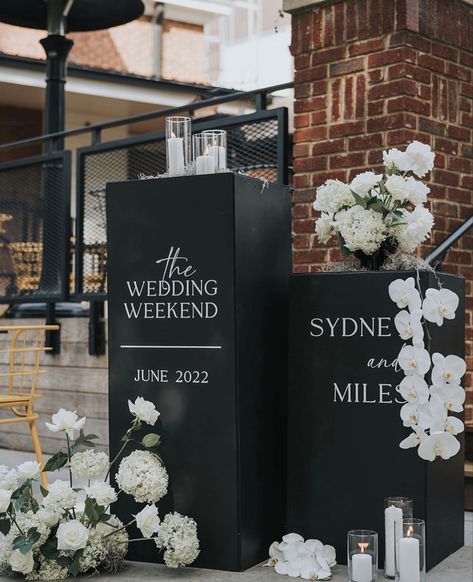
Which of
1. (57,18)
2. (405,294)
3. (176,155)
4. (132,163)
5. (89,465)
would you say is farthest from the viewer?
(57,18)

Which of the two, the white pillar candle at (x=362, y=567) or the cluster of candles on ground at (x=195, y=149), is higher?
the cluster of candles on ground at (x=195, y=149)

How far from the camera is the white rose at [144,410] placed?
3668 mm

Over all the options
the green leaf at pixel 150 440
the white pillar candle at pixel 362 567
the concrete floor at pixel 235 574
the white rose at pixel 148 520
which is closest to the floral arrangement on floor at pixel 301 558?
the concrete floor at pixel 235 574

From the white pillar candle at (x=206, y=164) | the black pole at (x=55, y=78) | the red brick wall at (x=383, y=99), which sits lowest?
the white pillar candle at (x=206, y=164)

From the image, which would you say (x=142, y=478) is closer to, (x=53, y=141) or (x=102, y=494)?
(x=102, y=494)

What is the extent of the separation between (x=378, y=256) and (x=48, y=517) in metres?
1.53

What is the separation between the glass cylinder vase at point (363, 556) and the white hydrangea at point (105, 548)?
0.86m

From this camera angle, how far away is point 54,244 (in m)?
7.14

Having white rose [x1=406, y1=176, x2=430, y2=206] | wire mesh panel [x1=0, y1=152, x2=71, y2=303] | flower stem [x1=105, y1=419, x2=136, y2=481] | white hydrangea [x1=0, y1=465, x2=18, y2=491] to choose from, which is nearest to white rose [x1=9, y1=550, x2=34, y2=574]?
white hydrangea [x1=0, y1=465, x2=18, y2=491]

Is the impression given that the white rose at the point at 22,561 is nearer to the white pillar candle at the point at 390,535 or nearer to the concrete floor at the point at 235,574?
the concrete floor at the point at 235,574

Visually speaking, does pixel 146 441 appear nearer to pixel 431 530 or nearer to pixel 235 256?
pixel 235 256

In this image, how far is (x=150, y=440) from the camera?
366 cm

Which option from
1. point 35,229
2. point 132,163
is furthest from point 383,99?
point 35,229

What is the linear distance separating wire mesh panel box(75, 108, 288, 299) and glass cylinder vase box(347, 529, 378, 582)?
8.65ft
